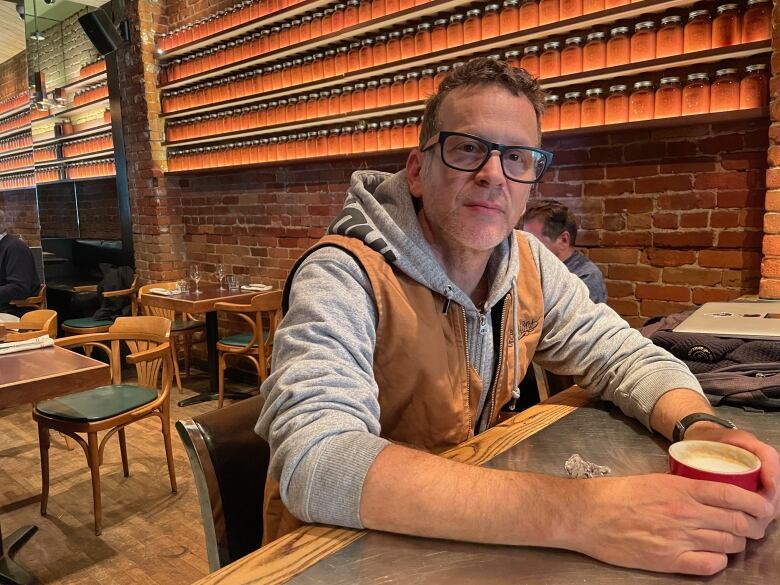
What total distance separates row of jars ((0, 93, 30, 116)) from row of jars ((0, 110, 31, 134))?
8 centimetres

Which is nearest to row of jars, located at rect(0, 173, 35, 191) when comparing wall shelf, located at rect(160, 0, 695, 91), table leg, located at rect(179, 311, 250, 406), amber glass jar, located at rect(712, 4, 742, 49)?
wall shelf, located at rect(160, 0, 695, 91)

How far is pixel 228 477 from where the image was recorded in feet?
3.51

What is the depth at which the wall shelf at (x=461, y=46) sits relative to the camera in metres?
2.45

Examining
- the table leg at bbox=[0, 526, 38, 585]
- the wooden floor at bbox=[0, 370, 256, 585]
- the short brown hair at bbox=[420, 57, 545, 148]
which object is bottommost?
the wooden floor at bbox=[0, 370, 256, 585]

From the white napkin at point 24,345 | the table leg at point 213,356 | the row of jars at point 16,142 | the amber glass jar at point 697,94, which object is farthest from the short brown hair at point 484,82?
the row of jars at point 16,142

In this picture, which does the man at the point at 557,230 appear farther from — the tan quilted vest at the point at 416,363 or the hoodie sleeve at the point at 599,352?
the tan quilted vest at the point at 416,363

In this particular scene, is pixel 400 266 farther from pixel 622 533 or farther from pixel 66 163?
pixel 66 163

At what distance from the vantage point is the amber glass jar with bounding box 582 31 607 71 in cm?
266

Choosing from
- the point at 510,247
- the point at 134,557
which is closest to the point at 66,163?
the point at 134,557

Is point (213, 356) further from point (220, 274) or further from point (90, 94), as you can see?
point (90, 94)

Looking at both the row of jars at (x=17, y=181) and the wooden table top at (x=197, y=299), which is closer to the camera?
the wooden table top at (x=197, y=299)

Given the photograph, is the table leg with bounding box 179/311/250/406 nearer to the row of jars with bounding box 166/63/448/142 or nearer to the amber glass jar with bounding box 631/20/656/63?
the row of jars with bounding box 166/63/448/142

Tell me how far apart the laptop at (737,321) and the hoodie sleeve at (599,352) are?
0.28 m

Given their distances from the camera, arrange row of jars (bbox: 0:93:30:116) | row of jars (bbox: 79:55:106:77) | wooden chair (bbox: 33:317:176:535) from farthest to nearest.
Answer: row of jars (bbox: 0:93:30:116)
row of jars (bbox: 79:55:106:77)
wooden chair (bbox: 33:317:176:535)
